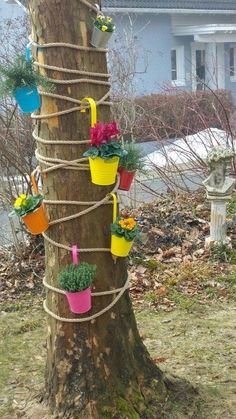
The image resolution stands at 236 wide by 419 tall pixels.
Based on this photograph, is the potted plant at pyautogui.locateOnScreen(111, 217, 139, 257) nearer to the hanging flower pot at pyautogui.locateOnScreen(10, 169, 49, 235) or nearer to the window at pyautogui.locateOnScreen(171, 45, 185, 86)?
the hanging flower pot at pyautogui.locateOnScreen(10, 169, 49, 235)

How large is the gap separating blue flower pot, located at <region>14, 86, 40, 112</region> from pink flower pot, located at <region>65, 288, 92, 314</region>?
2.86 ft

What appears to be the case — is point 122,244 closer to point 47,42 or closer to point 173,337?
point 47,42

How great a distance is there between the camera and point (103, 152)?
103 inches

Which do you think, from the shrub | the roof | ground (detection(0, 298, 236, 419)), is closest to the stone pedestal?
ground (detection(0, 298, 236, 419))

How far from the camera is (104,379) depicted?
299 centimetres

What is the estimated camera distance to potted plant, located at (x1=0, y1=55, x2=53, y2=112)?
2.63 meters

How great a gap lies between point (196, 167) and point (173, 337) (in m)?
3.88

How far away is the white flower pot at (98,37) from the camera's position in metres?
2.74

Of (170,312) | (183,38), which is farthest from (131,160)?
(183,38)

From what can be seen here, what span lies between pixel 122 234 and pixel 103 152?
0.42m

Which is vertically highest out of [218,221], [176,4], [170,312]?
[176,4]

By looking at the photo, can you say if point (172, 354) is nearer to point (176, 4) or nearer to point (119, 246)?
point (119, 246)

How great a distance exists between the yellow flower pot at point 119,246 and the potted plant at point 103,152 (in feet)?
1.00

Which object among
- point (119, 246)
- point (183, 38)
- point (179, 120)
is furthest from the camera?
point (183, 38)
